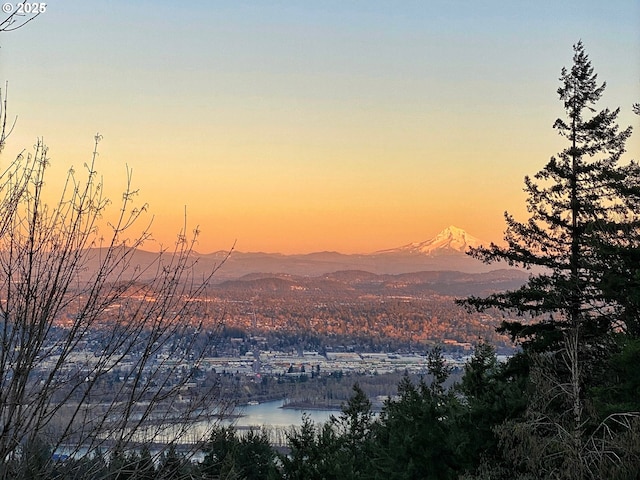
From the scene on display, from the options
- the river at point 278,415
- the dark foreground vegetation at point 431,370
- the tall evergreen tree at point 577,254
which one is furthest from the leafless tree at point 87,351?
the river at point 278,415

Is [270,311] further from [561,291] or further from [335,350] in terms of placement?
[561,291]

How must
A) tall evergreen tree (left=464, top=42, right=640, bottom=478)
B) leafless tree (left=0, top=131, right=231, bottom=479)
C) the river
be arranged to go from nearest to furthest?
leafless tree (left=0, top=131, right=231, bottom=479), tall evergreen tree (left=464, top=42, right=640, bottom=478), the river

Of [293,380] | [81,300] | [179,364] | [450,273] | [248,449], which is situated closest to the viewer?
[81,300]

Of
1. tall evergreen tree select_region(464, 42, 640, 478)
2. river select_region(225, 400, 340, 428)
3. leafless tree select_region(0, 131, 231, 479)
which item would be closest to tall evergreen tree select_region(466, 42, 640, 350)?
tall evergreen tree select_region(464, 42, 640, 478)

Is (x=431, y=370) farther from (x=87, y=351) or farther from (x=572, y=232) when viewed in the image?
(x=87, y=351)

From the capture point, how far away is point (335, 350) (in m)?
98.0

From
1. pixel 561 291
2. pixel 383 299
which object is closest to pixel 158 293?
pixel 561 291

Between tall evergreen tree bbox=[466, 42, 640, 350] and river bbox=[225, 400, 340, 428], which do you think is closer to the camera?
tall evergreen tree bbox=[466, 42, 640, 350]

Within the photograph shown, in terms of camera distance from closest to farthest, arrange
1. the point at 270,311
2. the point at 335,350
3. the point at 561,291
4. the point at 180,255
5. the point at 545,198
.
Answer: the point at 180,255 < the point at 561,291 < the point at 545,198 < the point at 270,311 < the point at 335,350

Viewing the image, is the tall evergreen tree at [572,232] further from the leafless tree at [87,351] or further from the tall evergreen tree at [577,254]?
the leafless tree at [87,351]

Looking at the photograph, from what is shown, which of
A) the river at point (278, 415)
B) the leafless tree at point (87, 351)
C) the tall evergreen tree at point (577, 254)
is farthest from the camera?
the river at point (278, 415)

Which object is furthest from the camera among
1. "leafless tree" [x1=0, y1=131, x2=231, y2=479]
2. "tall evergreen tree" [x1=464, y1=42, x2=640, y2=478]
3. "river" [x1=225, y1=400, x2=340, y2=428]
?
"river" [x1=225, y1=400, x2=340, y2=428]

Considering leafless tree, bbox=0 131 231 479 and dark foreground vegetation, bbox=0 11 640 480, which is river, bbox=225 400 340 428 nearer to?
dark foreground vegetation, bbox=0 11 640 480

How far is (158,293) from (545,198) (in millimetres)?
13140
